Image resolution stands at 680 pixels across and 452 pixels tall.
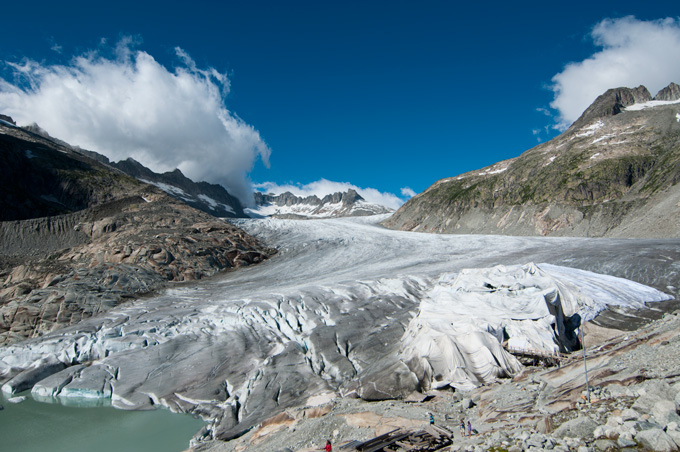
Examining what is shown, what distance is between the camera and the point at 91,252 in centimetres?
3491

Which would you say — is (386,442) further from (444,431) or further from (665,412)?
(665,412)

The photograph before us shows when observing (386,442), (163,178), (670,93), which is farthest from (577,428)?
(163,178)

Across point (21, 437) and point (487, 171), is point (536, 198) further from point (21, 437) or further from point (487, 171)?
point (21, 437)

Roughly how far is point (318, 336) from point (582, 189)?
52173 mm

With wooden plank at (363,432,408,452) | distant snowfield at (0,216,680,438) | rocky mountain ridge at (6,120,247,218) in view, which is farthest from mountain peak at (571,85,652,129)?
rocky mountain ridge at (6,120,247,218)

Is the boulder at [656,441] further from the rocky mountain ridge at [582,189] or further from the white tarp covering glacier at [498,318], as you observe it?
the rocky mountain ridge at [582,189]

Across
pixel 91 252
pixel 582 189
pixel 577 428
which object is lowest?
pixel 577 428

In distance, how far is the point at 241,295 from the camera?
2541 cm

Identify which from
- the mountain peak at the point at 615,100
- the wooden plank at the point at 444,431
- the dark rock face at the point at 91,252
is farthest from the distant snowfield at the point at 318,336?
the mountain peak at the point at 615,100

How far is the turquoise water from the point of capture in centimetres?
1355

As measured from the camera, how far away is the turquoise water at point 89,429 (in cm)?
1355

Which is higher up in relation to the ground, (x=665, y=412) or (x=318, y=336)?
(x=318, y=336)

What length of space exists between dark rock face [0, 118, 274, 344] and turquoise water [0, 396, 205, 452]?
24.8ft

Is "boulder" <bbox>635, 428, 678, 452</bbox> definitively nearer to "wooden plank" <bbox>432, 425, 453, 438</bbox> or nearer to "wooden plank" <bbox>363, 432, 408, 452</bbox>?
"wooden plank" <bbox>432, 425, 453, 438</bbox>
